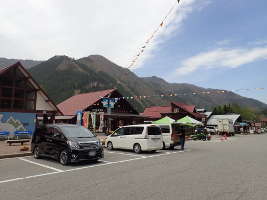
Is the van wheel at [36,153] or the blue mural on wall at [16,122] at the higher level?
the blue mural on wall at [16,122]

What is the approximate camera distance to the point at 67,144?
11.4 meters

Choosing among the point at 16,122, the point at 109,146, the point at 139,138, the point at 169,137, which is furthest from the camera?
the point at 16,122

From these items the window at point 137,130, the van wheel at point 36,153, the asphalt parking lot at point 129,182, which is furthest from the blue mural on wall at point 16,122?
the asphalt parking lot at point 129,182

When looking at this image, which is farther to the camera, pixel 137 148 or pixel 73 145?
pixel 137 148

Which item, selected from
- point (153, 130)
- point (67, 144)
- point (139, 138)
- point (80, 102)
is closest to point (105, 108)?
point (80, 102)

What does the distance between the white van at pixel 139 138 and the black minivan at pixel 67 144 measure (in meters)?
4.52

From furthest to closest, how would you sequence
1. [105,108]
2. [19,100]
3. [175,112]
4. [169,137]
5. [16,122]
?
[175,112]
[105,108]
[19,100]
[16,122]
[169,137]

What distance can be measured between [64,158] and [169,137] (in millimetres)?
9866

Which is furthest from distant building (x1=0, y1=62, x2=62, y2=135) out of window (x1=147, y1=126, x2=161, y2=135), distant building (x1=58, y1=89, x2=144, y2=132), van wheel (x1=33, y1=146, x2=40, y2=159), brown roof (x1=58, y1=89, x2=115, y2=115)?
window (x1=147, y1=126, x2=161, y2=135)

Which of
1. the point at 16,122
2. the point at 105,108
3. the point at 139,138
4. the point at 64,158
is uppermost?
the point at 105,108

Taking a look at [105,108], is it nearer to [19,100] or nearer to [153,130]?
[19,100]

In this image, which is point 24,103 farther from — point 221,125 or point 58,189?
point 221,125

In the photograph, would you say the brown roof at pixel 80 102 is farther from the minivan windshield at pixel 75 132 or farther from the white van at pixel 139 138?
the minivan windshield at pixel 75 132

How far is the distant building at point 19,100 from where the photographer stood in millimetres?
23922
